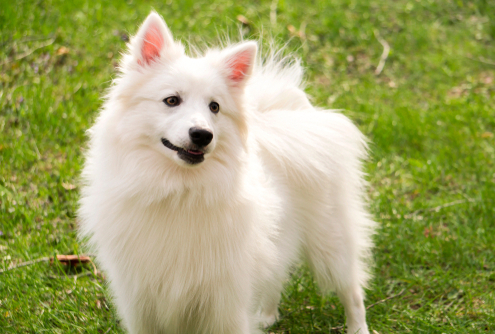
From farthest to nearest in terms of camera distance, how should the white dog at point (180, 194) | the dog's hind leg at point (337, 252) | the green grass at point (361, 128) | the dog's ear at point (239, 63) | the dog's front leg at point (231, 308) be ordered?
the green grass at point (361, 128)
the dog's hind leg at point (337, 252)
the dog's ear at point (239, 63)
the dog's front leg at point (231, 308)
the white dog at point (180, 194)

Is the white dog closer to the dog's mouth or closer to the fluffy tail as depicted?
the dog's mouth

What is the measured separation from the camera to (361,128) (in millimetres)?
5719

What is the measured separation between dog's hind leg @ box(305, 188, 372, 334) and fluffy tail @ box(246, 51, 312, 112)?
2.40 ft

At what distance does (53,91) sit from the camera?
17.5ft

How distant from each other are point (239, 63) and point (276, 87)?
2.44 feet

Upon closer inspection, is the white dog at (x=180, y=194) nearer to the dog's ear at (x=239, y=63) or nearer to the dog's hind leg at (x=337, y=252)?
the dog's ear at (x=239, y=63)

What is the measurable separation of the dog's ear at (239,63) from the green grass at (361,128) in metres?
0.90

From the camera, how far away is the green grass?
3.60 m

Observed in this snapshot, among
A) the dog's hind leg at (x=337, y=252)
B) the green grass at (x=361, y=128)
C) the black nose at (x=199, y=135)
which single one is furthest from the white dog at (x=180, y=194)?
the green grass at (x=361, y=128)

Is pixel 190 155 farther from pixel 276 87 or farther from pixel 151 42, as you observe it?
pixel 276 87

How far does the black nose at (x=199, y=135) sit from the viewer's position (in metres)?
2.44

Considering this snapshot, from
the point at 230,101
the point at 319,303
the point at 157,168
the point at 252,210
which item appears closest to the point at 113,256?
the point at 157,168

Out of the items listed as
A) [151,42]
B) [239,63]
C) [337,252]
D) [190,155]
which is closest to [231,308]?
[190,155]

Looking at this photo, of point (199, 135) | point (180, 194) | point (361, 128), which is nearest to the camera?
point (199, 135)
